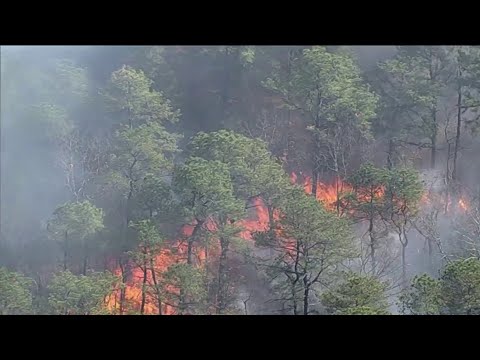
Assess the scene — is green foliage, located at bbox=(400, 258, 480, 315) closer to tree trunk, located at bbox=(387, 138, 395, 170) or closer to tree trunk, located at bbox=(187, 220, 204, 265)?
tree trunk, located at bbox=(387, 138, 395, 170)

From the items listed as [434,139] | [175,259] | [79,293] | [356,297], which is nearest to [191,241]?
[175,259]

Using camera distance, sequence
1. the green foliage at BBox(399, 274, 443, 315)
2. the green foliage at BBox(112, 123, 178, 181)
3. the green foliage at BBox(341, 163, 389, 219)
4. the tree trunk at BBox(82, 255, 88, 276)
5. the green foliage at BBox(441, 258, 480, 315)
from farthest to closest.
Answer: the green foliage at BBox(112, 123, 178, 181)
the tree trunk at BBox(82, 255, 88, 276)
the green foliage at BBox(341, 163, 389, 219)
the green foliage at BBox(399, 274, 443, 315)
the green foliage at BBox(441, 258, 480, 315)

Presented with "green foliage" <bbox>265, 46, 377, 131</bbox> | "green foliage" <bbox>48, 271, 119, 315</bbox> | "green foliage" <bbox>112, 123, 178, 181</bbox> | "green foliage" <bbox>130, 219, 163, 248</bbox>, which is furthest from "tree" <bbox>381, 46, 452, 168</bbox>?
"green foliage" <bbox>48, 271, 119, 315</bbox>

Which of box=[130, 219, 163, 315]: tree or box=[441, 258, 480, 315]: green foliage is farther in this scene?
box=[130, 219, 163, 315]: tree

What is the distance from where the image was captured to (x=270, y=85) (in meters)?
8.26

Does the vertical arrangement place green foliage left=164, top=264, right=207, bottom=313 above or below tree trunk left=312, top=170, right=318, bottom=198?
below

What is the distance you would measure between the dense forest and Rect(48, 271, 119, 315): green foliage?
0.02m

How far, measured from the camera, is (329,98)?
8039 mm

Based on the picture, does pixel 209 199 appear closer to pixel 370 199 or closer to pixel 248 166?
pixel 248 166

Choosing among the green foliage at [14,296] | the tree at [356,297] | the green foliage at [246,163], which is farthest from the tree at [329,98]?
the green foliage at [14,296]

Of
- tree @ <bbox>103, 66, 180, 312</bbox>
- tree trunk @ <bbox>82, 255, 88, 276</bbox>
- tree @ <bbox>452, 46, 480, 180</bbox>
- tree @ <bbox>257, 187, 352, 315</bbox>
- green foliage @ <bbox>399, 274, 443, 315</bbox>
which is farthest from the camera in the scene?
tree @ <bbox>452, 46, 480, 180</bbox>

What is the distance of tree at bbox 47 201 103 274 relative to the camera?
7145mm

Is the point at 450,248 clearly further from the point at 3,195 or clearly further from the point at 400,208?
the point at 3,195
